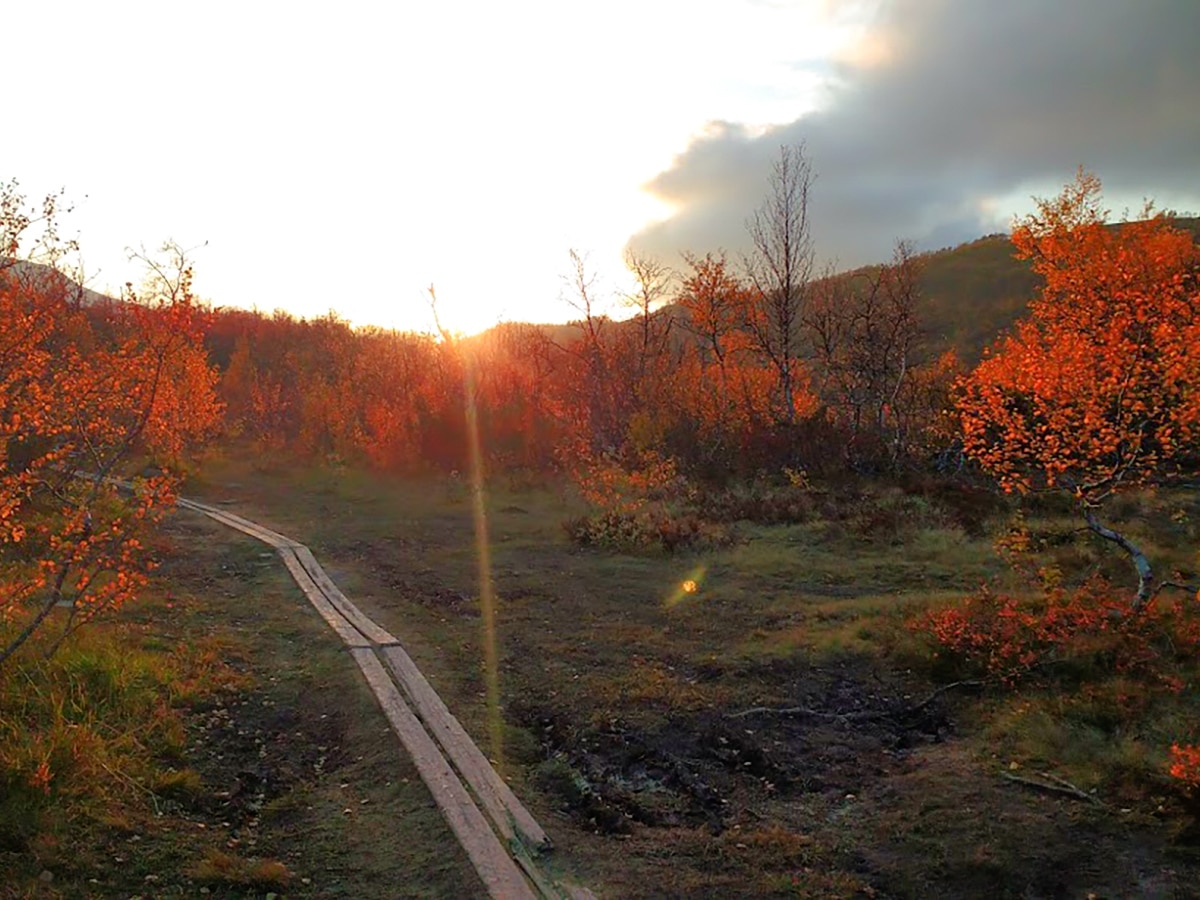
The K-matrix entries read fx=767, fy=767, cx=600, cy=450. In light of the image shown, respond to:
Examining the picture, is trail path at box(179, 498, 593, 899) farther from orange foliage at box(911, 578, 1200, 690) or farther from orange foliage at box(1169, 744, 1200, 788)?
orange foliage at box(911, 578, 1200, 690)

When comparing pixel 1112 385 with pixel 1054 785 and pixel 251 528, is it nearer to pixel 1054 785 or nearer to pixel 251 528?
pixel 1054 785

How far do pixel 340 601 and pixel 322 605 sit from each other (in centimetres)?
29

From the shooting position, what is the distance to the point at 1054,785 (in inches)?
215

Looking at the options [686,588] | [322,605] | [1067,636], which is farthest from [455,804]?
[686,588]

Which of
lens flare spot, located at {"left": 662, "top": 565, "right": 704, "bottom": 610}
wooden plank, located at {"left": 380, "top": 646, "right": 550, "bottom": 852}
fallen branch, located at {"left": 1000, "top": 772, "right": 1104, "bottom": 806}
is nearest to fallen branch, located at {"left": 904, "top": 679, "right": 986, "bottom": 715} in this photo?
fallen branch, located at {"left": 1000, "top": 772, "right": 1104, "bottom": 806}

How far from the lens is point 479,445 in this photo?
1006 inches

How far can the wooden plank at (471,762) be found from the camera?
489 cm

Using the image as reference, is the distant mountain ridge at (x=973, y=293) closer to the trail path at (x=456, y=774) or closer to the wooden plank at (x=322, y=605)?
the wooden plank at (x=322, y=605)

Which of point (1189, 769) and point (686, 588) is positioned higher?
point (1189, 769)

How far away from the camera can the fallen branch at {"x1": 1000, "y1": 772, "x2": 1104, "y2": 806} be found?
5.26 meters

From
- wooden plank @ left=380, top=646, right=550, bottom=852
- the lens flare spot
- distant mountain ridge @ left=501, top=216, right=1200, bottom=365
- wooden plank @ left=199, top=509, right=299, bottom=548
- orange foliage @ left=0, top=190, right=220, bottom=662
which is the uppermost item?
distant mountain ridge @ left=501, top=216, right=1200, bottom=365

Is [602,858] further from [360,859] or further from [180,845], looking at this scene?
[180,845]

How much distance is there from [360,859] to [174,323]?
4.90 meters

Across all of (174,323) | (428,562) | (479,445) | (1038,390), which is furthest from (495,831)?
(479,445)
